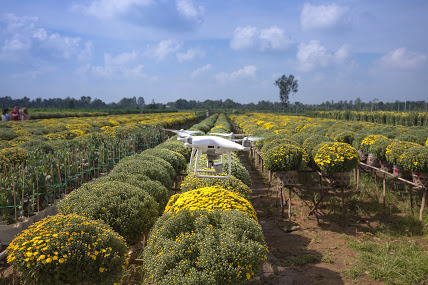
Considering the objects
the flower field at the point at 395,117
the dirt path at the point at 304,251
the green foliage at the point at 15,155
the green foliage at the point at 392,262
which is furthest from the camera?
the flower field at the point at 395,117

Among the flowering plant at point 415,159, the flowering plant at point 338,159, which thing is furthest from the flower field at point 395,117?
the flowering plant at point 338,159

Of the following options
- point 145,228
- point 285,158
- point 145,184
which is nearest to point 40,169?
point 145,184

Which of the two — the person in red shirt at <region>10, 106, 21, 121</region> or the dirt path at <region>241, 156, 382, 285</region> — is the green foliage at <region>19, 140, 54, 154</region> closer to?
the dirt path at <region>241, 156, 382, 285</region>

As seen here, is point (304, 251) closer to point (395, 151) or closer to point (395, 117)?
point (395, 151)

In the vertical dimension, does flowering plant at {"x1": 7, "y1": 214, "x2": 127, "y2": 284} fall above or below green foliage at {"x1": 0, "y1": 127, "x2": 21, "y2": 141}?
below

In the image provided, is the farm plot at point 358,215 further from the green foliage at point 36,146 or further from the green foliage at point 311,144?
the green foliage at point 36,146

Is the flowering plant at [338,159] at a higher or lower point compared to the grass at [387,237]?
higher

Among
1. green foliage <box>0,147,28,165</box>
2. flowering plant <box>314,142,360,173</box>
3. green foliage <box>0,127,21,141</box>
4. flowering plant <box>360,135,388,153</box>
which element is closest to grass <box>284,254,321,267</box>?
flowering plant <box>314,142,360,173</box>
